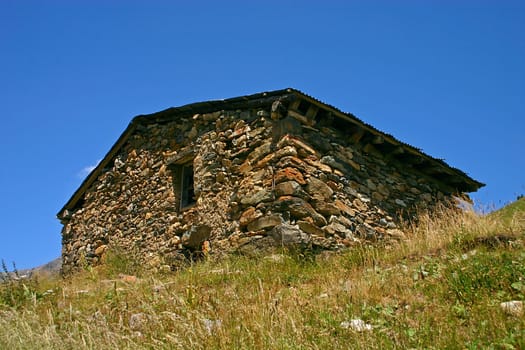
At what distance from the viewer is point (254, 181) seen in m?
8.98

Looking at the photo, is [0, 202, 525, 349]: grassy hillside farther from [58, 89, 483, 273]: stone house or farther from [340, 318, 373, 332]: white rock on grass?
[58, 89, 483, 273]: stone house

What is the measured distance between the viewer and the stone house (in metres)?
8.62

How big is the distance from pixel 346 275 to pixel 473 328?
104 inches

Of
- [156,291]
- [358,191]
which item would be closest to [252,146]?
[358,191]

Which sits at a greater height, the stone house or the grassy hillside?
the stone house

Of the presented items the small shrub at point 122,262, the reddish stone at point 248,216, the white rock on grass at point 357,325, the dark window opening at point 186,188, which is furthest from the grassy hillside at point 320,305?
the dark window opening at point 186,188

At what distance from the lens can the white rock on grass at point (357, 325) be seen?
430 centimetres

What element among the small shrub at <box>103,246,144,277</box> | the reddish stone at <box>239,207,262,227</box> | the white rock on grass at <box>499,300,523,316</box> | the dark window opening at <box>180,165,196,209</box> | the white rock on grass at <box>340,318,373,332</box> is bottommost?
the white rock on grass at <box>340,318,373,332</box>

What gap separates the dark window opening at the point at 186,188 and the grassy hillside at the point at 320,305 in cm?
306

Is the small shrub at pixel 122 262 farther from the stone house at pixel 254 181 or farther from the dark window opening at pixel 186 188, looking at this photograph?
the dark window opening at pixel 186 188

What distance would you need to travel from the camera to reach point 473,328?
400 cm

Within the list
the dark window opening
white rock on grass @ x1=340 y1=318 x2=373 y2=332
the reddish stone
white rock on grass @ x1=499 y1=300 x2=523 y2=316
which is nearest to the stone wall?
the reddish stone

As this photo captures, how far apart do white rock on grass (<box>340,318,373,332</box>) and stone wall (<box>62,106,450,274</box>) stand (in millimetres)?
3619

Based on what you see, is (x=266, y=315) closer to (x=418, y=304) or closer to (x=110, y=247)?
(x=418, y=304)
